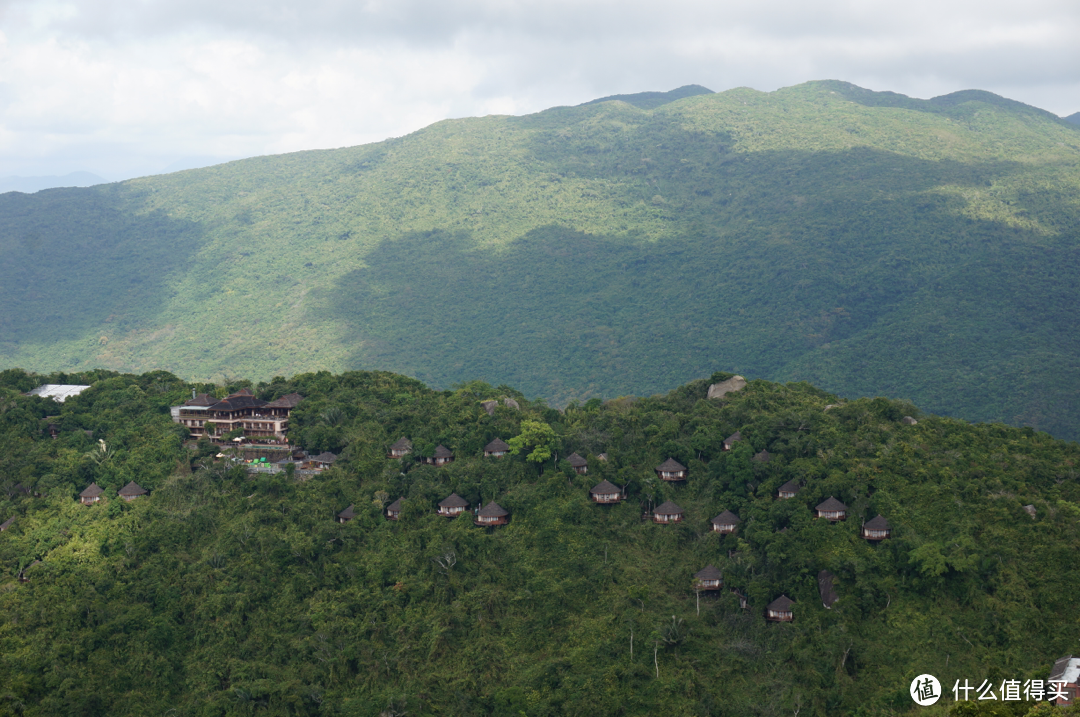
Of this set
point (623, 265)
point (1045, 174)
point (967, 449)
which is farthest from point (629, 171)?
point (967, 449)

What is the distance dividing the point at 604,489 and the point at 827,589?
39.2 feet

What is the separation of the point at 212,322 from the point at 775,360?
259 feet

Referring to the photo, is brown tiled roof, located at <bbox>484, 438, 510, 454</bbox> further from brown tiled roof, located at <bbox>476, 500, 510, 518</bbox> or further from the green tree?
brown tiled roof, located at <bbox>476, 500, 510, 518</bbox>

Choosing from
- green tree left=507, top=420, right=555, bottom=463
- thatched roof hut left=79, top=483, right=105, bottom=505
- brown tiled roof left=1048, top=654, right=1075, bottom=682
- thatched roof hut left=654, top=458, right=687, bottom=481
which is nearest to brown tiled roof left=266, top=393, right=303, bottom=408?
thatched roof hut left=79, top=483, right=105, bottom=505

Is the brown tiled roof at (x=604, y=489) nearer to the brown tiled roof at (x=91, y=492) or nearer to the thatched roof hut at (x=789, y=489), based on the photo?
the thatched roof hut at (x=789, y=489)

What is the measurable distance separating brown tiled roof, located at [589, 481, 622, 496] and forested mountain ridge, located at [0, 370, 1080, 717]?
2.18 feet

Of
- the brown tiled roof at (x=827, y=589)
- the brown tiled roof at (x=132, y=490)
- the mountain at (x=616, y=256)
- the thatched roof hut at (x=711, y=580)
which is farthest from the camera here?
the mountain at (x=616, y=256)

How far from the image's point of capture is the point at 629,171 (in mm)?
174125

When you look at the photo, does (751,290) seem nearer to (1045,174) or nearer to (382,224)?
(1045,174)
